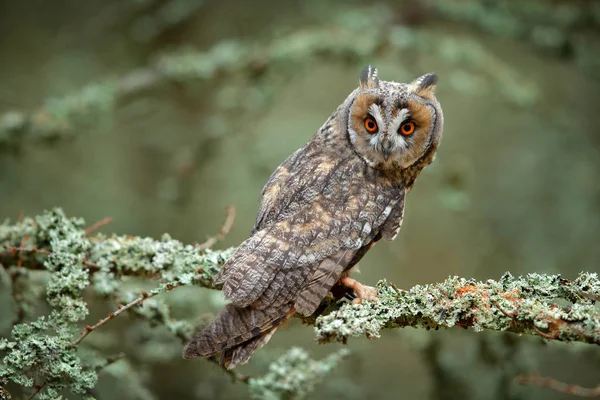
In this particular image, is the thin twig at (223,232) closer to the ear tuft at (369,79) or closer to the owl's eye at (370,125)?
the owl's eye at (370,125)

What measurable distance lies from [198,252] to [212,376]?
1.20m

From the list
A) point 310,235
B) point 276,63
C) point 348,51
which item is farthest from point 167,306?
point 348,51

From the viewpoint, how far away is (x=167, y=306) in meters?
2.82

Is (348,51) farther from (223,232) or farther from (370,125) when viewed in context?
(223,232)

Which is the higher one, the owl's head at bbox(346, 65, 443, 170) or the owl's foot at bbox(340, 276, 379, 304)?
the owl's head at bbox(346, 65, 443, 170)

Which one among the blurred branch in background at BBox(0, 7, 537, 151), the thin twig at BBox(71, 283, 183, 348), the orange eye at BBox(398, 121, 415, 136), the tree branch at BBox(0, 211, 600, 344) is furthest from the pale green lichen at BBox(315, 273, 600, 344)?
the blurred branch in background at BBox(0, 7, 537, 151)

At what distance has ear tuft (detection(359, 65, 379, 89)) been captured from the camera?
3018mm

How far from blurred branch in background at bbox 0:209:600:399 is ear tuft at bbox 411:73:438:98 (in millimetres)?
1095

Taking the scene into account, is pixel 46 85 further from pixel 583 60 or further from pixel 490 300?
pixel 490 300

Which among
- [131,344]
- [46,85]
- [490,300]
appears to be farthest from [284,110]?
[490,300]

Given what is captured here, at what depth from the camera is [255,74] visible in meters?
4.36

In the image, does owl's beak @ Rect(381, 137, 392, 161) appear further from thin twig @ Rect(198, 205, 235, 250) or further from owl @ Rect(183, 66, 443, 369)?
thin twig @ Rect(198, 205, 235, 250)

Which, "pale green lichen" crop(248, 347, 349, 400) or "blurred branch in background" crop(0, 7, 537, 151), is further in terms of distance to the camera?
"blurred branch in background" crop(0, 7, 537, 151)

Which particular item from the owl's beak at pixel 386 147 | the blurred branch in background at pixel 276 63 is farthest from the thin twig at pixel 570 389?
the blurred branch in background at pixel 276 63
